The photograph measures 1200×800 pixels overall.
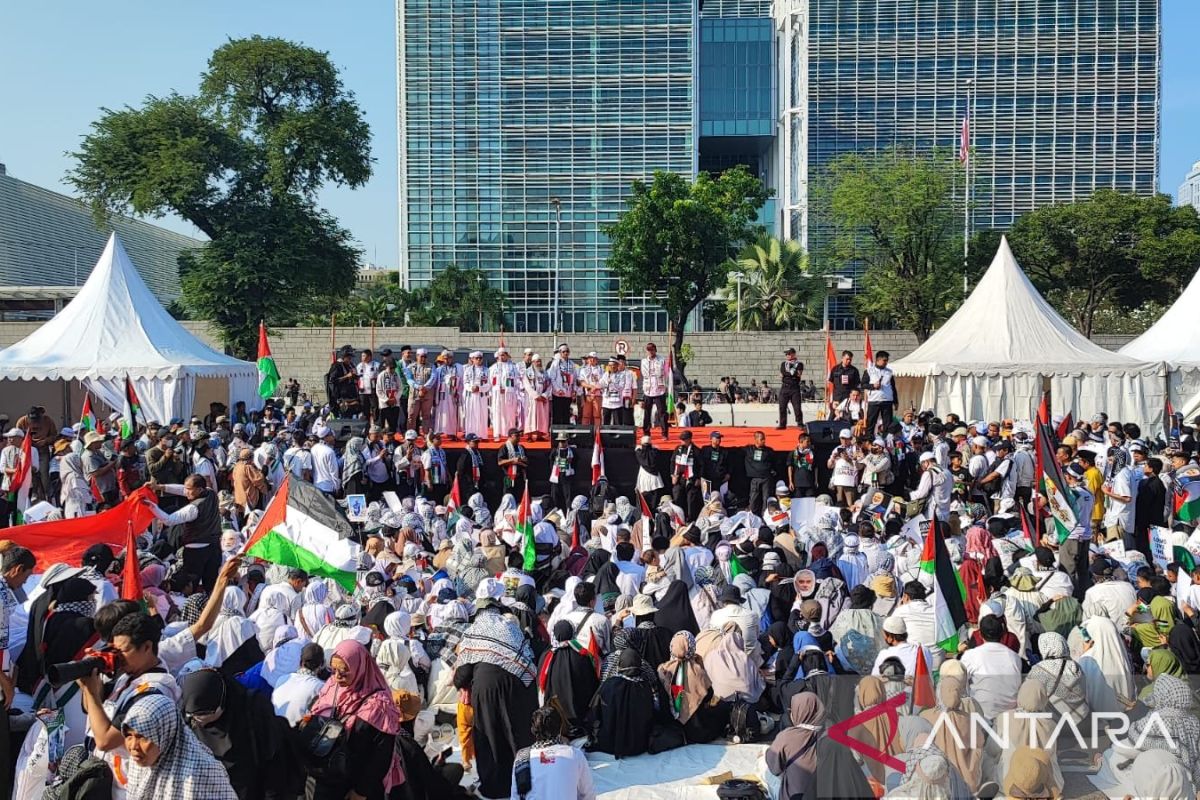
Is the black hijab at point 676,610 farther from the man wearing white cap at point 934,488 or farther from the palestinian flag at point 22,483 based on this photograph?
the palestinian flag at point 22,483

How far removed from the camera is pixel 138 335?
20.7 m

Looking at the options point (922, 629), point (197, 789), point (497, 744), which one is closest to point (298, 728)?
point (197, 789)

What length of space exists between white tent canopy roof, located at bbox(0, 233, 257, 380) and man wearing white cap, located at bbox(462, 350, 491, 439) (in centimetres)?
562

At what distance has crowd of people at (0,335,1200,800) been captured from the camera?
5.13 m

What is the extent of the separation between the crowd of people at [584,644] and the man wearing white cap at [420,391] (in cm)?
321

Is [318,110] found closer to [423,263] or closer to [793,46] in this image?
[423,263]

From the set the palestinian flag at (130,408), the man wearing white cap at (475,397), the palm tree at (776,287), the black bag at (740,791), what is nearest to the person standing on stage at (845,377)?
the man wearing white cap at (475,397)

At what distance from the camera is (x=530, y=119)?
50594 millimetres

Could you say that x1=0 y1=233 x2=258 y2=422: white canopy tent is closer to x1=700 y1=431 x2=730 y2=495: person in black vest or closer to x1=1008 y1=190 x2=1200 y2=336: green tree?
x1=700 y1=431 x2=730 y2=495: person in black vest

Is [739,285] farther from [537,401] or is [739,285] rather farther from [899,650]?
[899,650]

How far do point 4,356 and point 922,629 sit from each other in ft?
57.9

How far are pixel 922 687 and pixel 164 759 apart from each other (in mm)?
4583

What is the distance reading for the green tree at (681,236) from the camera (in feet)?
109

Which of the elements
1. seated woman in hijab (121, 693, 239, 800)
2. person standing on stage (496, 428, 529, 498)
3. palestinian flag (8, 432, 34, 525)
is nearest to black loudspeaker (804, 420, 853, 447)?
person standing on stage (496, 428, 529, 498)
